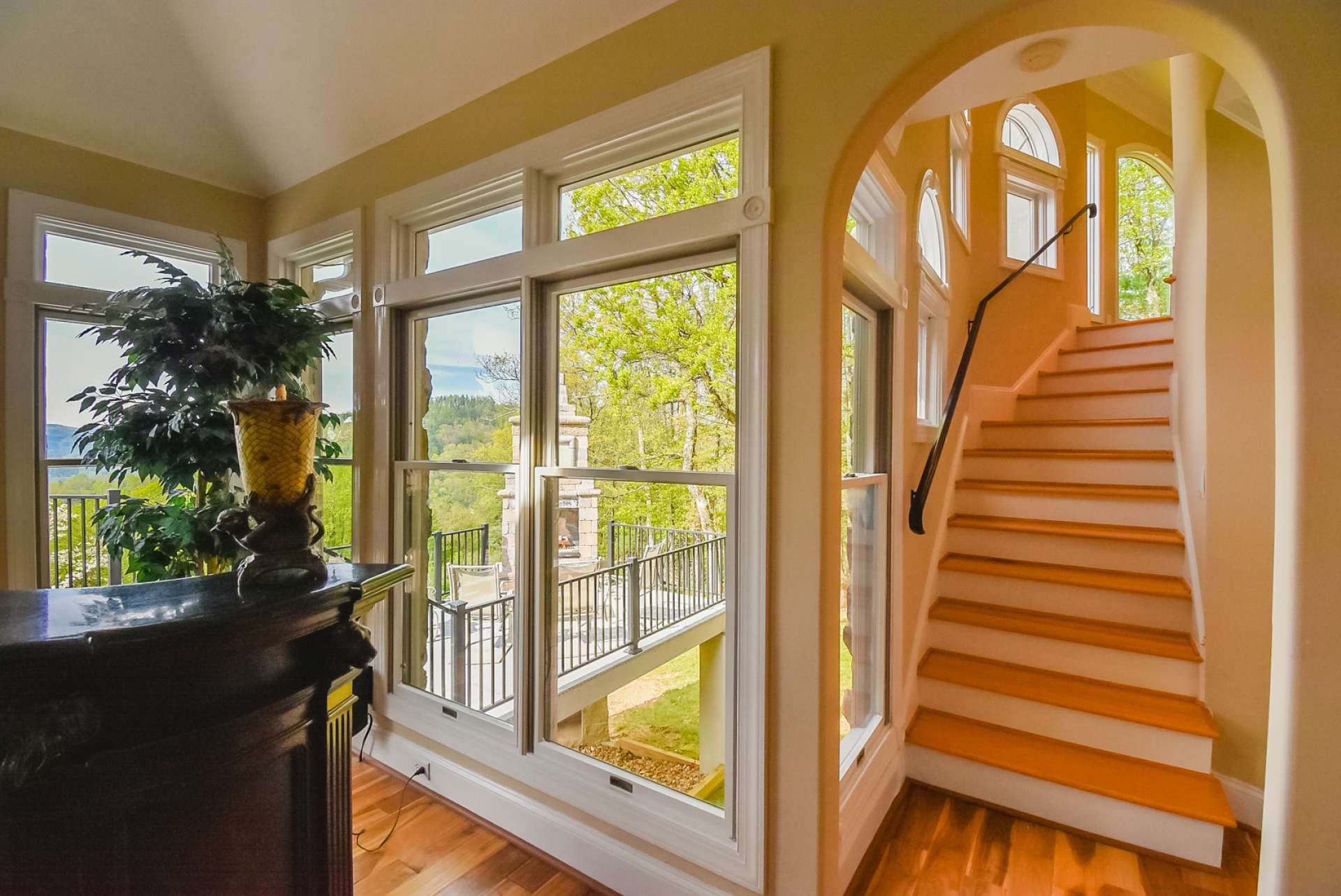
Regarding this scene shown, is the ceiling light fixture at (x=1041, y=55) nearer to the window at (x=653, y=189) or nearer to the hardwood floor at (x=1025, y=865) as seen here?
the window at (x=653, y=189)

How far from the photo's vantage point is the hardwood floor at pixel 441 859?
173cm

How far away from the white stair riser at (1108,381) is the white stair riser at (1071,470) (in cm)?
77

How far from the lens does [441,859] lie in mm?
1860

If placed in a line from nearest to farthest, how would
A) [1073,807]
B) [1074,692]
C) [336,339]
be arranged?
1. [1073,807]
2. [1074,692]
3. [336,339]

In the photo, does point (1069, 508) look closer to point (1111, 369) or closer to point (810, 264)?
point (1111, 369)

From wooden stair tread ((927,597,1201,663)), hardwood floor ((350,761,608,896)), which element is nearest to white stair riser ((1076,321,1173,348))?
wooden stair tread ((927,597,1201,663))

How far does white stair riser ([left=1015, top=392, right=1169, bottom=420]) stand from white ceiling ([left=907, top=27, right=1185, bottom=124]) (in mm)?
2421

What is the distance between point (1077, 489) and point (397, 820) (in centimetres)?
342

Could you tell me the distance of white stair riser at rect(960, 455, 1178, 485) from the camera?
2783 mm

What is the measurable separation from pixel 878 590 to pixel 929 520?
77 cm

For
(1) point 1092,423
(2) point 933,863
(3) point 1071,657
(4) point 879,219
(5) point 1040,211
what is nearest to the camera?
(2) point 933,863

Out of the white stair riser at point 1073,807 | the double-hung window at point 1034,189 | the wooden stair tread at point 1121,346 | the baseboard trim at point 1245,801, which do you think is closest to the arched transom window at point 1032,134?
the double-hung window at point 1034,189

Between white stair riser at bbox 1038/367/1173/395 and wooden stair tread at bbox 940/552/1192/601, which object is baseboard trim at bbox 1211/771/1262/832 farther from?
white stair riser at bbox 1038/367/1173/395

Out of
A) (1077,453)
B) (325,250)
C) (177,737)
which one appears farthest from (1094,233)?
(177,737)
